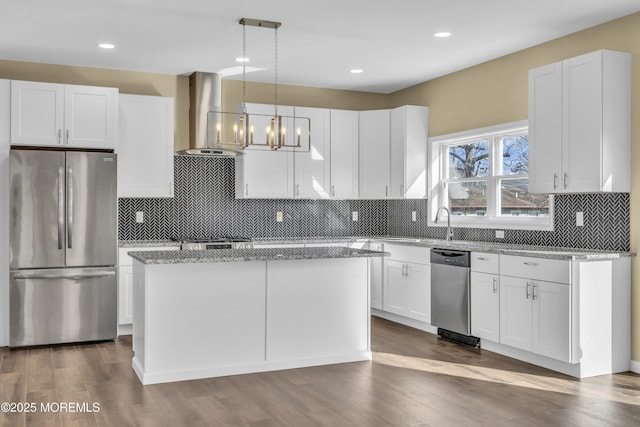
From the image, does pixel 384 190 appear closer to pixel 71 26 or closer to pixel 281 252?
pixel 281 252

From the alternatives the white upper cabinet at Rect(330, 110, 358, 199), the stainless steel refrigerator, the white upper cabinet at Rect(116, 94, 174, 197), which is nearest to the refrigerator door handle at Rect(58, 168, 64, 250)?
the stainless steel refrigerator

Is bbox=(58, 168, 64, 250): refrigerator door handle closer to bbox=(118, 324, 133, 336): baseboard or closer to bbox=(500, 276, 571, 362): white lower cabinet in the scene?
bbox=(118, 324, 133, 336): baseboard

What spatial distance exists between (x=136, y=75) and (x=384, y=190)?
9.90ft

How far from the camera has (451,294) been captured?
567 cm

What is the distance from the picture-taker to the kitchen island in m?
4.32

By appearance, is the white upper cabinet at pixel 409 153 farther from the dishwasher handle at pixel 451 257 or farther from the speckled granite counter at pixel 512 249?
the dishwasher handle at pixel 451 257

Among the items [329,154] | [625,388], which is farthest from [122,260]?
[625,388]

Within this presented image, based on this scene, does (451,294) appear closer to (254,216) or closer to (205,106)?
(254,216)

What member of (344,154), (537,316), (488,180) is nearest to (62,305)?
(344,154)

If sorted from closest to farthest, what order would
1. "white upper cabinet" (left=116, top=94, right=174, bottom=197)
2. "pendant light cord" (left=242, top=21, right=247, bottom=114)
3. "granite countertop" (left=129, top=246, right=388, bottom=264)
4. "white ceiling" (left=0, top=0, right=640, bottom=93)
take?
"granite countertop" (left=129, top=246, right=388, bottom=264), "white ceiling" (left=0, top=0, right=640, bottom=93), "pendant light cord" (left=242, top=21, right=247, bottom=114), "white upper cabinet" (left=116, top=94, right=174, bottom=197)

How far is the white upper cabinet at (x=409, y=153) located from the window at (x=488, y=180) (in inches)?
5.4

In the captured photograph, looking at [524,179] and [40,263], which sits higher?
[524,179]

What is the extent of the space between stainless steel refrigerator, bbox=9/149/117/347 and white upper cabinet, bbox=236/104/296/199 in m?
1.50

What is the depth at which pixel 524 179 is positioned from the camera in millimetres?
5867
